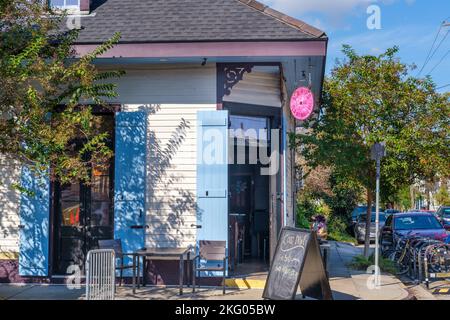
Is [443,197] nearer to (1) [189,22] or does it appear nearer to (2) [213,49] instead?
(1) [189,22]

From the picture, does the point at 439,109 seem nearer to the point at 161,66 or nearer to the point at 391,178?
the point at 391,178

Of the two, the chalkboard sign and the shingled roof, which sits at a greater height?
the shingled roof

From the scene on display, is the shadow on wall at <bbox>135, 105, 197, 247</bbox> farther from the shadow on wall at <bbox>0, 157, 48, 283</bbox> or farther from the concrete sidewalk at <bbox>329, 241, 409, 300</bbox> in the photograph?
the concrete sidewalk at <bbox>329, 241, 409, 300</bbox>

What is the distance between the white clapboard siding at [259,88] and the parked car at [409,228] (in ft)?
23.4

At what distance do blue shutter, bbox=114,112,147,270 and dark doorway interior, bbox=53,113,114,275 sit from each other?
0.36 meters

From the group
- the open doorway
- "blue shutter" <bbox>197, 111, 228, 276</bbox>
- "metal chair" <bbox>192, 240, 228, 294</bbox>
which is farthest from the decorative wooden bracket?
the open doorway

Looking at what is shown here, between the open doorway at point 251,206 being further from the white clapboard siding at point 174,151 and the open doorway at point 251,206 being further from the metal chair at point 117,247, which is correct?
the metal chair at point 117,247

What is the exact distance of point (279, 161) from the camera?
11.1 metres

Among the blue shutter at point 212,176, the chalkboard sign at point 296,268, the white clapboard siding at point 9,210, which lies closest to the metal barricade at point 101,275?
the chalkboard sign at point 296,268

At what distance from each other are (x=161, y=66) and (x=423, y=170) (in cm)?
697

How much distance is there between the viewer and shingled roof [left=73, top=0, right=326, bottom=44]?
9.88 metres

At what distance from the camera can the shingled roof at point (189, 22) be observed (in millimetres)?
9875

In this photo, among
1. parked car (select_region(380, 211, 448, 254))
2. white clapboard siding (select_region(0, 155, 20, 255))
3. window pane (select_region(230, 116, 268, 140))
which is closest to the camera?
white clapboard siding (select_region(0, 155, 20, 255))
